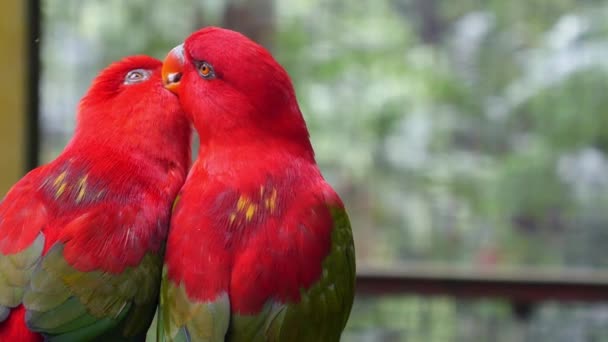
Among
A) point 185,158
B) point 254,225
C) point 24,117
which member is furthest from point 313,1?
point 254,225

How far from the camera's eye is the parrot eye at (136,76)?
0.80 m

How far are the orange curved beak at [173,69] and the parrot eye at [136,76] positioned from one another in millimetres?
21

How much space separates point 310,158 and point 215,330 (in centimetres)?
20

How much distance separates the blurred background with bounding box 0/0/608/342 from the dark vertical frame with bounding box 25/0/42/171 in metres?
0.44

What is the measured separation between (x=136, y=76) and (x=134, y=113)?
48 millimetres

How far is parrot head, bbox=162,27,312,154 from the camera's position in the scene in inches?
28.0

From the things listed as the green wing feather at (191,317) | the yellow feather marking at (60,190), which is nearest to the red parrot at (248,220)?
the green wing feather at (191,317)

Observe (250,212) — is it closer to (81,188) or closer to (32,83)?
(81,188)

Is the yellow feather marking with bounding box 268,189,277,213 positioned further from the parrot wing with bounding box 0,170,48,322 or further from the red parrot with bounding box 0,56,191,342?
the parrot wing with bounding box 0,170,48,322

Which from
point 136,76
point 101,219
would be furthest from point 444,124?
Result: point 101,219

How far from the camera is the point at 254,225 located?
689mm

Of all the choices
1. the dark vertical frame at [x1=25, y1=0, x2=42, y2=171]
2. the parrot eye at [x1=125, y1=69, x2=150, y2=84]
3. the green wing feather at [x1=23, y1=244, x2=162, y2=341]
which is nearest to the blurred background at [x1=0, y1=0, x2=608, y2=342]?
the dark vertical frame at [x1=25, y1=0, x2=42, y2=171]

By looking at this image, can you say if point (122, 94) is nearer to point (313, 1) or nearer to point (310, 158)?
point (310, 158)

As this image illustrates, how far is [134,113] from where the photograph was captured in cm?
78
